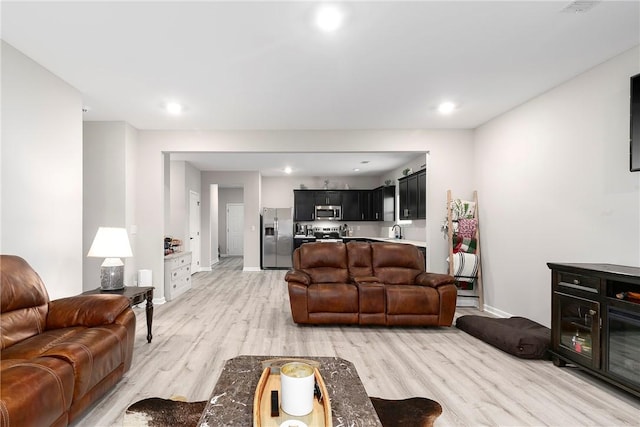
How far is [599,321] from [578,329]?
0.27 meters

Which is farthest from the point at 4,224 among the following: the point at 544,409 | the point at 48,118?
the point at 544,409

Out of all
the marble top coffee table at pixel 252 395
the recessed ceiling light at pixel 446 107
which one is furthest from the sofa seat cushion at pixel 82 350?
the recessed ceiling light at pixel 446 107

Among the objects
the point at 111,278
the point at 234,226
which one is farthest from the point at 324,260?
the point at 234,226

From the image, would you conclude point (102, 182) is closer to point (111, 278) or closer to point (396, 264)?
point (111, 278)

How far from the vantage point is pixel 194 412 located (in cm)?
208

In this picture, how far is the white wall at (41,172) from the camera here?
8.80 feet

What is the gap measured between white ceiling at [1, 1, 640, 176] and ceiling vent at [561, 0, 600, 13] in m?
0.04

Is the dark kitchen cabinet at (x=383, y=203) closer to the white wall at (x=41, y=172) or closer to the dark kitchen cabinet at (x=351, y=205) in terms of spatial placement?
the dark kitchen cabinet at (x=351, y=205)

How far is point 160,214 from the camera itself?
198 inches

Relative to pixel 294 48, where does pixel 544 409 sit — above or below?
below

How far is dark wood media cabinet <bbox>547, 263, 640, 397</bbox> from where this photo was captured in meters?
2.31

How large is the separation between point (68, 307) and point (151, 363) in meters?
0.87

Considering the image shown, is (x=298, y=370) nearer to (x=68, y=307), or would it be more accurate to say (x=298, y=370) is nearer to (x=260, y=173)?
(x=68, y=307)

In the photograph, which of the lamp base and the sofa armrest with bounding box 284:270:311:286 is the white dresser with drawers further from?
the sofa armrest with bounding box 284:270:311:286
